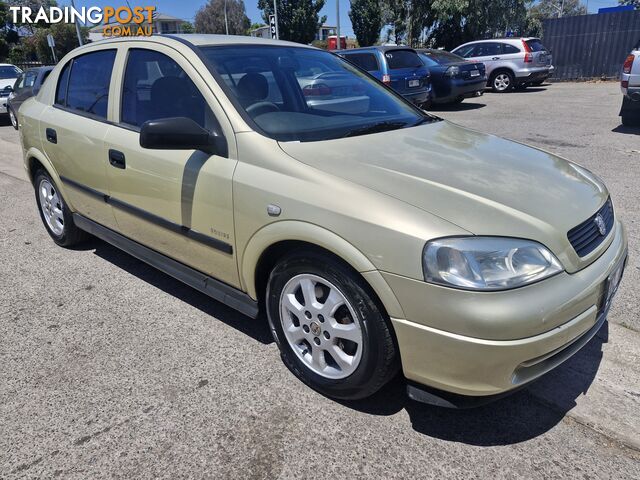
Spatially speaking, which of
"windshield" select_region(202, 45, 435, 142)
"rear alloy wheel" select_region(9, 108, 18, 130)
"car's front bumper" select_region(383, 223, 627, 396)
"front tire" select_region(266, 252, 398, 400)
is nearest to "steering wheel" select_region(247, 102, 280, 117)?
"windshield" select_region(202, 45, 435, 142)

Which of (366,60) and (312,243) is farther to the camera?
(366,60)

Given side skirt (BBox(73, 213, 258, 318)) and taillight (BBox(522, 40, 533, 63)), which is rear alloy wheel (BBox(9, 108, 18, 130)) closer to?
side skirt (BBox(73, 213, 258, 318))

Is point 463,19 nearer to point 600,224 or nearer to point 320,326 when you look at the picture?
point 600,224

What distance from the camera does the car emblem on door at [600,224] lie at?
2391mm

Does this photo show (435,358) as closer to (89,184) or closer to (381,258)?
(381,258)

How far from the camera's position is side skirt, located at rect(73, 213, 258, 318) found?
2.80m

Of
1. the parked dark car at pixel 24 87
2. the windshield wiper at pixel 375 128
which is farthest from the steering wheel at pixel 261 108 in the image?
the parked dark car at pixel 24 87

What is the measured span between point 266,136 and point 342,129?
20.1 inches

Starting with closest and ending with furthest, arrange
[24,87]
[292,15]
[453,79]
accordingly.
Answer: [453,79] → [24,87] → [292,15]

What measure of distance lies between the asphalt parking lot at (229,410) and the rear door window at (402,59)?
8.45 m

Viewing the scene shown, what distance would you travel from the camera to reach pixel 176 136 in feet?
8.41

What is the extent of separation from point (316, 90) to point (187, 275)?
1.45 meters

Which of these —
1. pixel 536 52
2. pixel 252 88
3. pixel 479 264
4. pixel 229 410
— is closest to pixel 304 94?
pixel 252 88

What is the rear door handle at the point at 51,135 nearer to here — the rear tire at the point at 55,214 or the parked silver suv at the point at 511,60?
the rear tire at the point at 55,214
